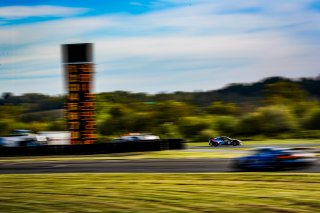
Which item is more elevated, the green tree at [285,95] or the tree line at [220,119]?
the green tree at [285,95]

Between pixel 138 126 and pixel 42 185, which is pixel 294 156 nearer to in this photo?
pixel 42 185

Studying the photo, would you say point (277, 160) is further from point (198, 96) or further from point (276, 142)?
point (198, 96)

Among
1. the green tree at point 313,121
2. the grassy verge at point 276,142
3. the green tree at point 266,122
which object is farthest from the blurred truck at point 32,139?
the green tree at point 313,121

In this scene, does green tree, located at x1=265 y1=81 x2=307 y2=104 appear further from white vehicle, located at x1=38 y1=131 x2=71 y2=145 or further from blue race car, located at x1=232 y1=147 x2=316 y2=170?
blue race car, located at x1=232 y1=147 x2=316 y2=170

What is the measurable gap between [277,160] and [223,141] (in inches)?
588

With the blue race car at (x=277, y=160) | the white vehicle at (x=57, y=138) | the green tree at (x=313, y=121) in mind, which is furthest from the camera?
the white vehicle at (x=57, y=138)

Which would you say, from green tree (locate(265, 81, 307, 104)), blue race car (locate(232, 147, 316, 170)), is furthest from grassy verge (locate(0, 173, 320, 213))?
green tree (locate(265, 81, 307, 104))

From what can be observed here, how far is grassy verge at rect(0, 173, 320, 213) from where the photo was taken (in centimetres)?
1083

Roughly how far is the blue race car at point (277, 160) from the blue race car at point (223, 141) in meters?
13.2

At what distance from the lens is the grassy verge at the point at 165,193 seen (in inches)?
426

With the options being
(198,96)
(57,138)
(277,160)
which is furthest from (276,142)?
(198,96)

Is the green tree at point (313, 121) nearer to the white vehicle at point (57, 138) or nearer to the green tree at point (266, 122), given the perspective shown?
the green tree at point (266, 122)

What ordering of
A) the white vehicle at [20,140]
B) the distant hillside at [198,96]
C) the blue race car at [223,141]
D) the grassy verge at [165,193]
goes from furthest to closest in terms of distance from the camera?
the distant hillside at [198,96] → the white vehicle at [20,140] → the blue race car at [223,141] → the grassy verge at [165,193]

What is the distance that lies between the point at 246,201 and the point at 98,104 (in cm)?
8173
